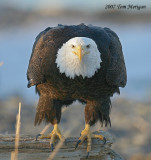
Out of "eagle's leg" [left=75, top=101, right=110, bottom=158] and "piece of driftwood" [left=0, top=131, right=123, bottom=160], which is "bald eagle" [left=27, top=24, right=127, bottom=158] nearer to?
"eagle's leg" [left=75, top=101, right=110, bottom=158]

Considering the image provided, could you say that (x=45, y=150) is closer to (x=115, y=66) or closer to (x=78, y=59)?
(x=78, y=59)

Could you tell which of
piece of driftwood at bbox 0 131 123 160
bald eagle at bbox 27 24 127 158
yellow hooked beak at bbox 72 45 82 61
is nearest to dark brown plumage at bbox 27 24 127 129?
bald eagle at bbox 27 24 127 158

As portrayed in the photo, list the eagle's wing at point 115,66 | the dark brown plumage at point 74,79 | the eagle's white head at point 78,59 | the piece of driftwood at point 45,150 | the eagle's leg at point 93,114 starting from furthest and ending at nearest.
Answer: the eagle's leg at point 93,114
the eagle's wing at point 115,66
the dark brown plumage at point 74,79
the eagle's white head at point 78,59
the piece of driftwood at point 45,150

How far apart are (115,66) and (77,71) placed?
2.17 feet

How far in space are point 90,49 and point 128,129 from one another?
3.13 m

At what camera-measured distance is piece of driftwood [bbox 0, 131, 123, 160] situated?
5.38 meters

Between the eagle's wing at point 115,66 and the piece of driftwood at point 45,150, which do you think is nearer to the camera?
the piece of driftwood at point 45,150

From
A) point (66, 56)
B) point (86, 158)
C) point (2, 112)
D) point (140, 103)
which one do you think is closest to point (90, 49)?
point (66, 56)

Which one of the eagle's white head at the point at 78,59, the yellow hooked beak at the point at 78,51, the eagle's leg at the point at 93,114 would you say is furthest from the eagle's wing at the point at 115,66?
the yellow hooked beak at the point at 78,51

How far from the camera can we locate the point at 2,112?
364 inches

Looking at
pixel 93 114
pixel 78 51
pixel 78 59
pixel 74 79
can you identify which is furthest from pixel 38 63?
pixel 93 114

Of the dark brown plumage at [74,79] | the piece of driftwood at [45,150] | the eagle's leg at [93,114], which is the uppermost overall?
the dark brown plumage at [74,79]

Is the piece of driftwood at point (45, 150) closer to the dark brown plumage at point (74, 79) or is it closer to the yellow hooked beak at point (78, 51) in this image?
the dark brown plumage at point (74, 79)

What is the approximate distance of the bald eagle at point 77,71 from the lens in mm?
5781
